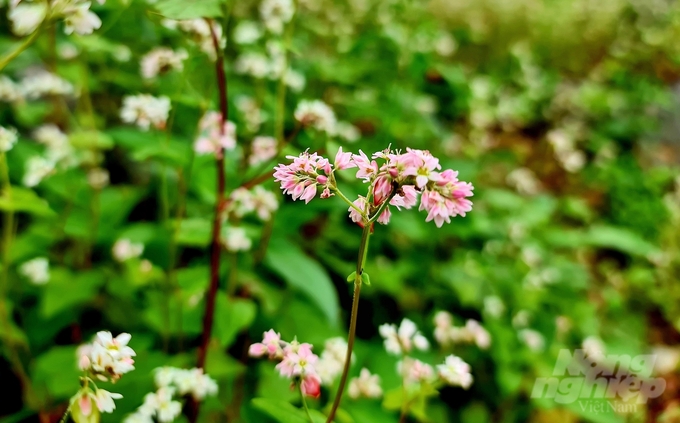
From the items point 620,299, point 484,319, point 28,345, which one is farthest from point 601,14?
point 28,345

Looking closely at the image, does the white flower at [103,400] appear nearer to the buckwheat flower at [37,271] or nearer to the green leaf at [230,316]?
the green leaf at [230,316]

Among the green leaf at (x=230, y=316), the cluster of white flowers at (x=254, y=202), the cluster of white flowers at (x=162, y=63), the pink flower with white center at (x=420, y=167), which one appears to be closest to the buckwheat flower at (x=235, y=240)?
the cluster of white flowers at (x=254, y=202)

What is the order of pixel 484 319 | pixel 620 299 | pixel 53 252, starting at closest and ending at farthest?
pixel 53 252, pixel 484 319, pixel 620 299

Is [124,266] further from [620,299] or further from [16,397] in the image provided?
[620,299]

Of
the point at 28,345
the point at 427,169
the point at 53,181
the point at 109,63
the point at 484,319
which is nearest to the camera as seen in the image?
the point at 427,169

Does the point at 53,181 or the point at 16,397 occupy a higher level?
the point at 53,181

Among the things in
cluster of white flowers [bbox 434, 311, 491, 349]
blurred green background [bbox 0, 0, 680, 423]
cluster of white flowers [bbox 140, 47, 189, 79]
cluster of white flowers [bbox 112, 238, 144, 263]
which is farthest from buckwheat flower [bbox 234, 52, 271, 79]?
cluster of white flowers [bbox 434, 311, 491, 349]
